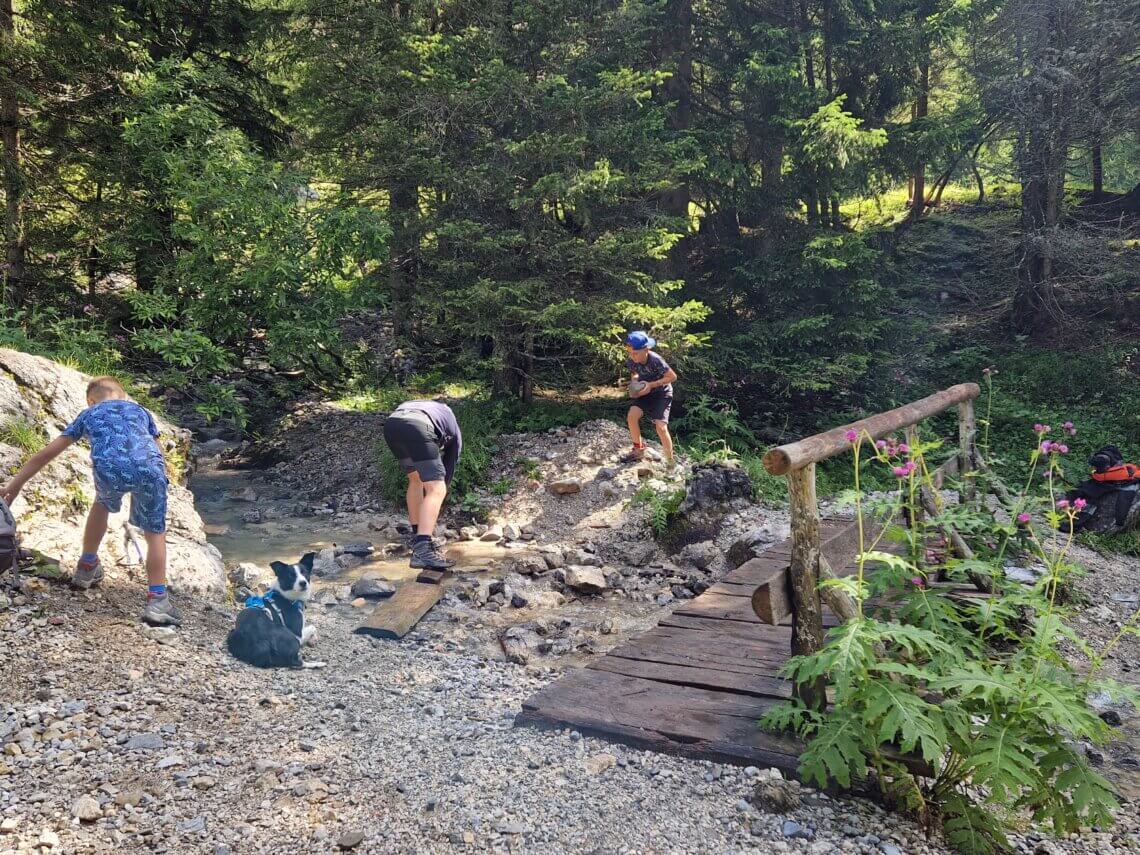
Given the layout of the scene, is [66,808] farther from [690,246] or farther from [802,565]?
→ [690,246]

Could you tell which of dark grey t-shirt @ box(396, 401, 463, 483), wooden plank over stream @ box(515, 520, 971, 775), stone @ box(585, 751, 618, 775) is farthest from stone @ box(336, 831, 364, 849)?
dark grey t-shirt @ box(396, 401, 463, 483)

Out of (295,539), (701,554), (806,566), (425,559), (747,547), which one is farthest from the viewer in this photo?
(295,539)

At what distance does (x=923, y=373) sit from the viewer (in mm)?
14477

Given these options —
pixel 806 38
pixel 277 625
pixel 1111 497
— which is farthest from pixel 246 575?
pixel 806 38

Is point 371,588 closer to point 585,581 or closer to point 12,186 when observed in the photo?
point 585,581

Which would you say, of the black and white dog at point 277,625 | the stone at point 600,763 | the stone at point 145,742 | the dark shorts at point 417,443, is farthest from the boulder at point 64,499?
the stone at point 600,763

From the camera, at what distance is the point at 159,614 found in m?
5.02

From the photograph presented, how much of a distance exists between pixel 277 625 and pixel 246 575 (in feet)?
8.24

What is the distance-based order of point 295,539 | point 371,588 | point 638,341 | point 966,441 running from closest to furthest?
point 966,441
point 371,588
point 295,539
point 638,341

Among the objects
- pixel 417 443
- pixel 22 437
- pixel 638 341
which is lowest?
pixel 417 443

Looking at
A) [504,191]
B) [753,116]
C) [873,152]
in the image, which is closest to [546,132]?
[504,191]

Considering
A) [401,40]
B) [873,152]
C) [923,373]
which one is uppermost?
[401,40]

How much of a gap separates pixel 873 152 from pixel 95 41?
11.7 meters

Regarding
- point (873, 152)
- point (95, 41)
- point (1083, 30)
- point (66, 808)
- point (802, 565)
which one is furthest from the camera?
point (1083, 30)
